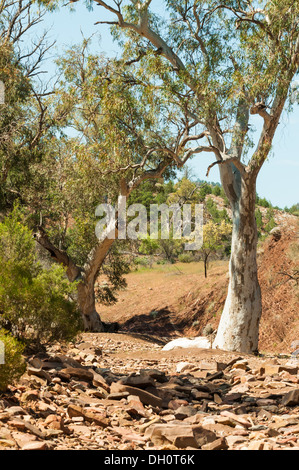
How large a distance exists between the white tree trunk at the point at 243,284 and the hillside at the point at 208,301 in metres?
5.41

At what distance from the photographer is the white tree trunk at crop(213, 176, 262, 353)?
11914mm

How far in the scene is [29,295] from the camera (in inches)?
294

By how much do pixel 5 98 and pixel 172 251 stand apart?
24559 mm

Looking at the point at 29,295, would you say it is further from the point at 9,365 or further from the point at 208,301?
the point at 208,301

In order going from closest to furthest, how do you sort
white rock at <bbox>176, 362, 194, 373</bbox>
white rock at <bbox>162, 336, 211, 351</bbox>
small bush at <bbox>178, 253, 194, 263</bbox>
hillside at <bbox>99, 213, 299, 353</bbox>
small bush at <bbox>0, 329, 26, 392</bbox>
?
small bush at <bbox>0, 329, 26, 392</bbox> → white rock at <bbox>176, 362, 194, 373</bbox> → white rock at <bbox>162, 336, 211, 351</bbox> → hillside at <bbox>99, 213, 299, 353</bbox> → small bush at <bbox>178, 253, 194, 263</bbox>

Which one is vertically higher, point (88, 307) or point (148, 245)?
point (148, 245)

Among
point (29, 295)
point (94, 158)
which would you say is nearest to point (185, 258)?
point (94, 158)

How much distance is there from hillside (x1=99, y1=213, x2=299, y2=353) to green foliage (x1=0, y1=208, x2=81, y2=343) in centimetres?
1023

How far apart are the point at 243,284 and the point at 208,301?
1089 cm

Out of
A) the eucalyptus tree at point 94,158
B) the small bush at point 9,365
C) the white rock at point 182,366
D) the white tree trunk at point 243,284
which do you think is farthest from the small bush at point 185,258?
the small bush at point 9,365

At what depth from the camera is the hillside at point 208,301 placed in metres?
18.9

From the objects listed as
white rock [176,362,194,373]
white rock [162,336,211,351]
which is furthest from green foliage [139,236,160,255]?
white rock [176,362,194,373]

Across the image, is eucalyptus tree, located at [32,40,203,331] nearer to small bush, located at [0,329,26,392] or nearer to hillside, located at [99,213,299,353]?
hillside, located at [99,213,299,353]

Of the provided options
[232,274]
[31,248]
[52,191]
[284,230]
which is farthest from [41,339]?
[284,230]
